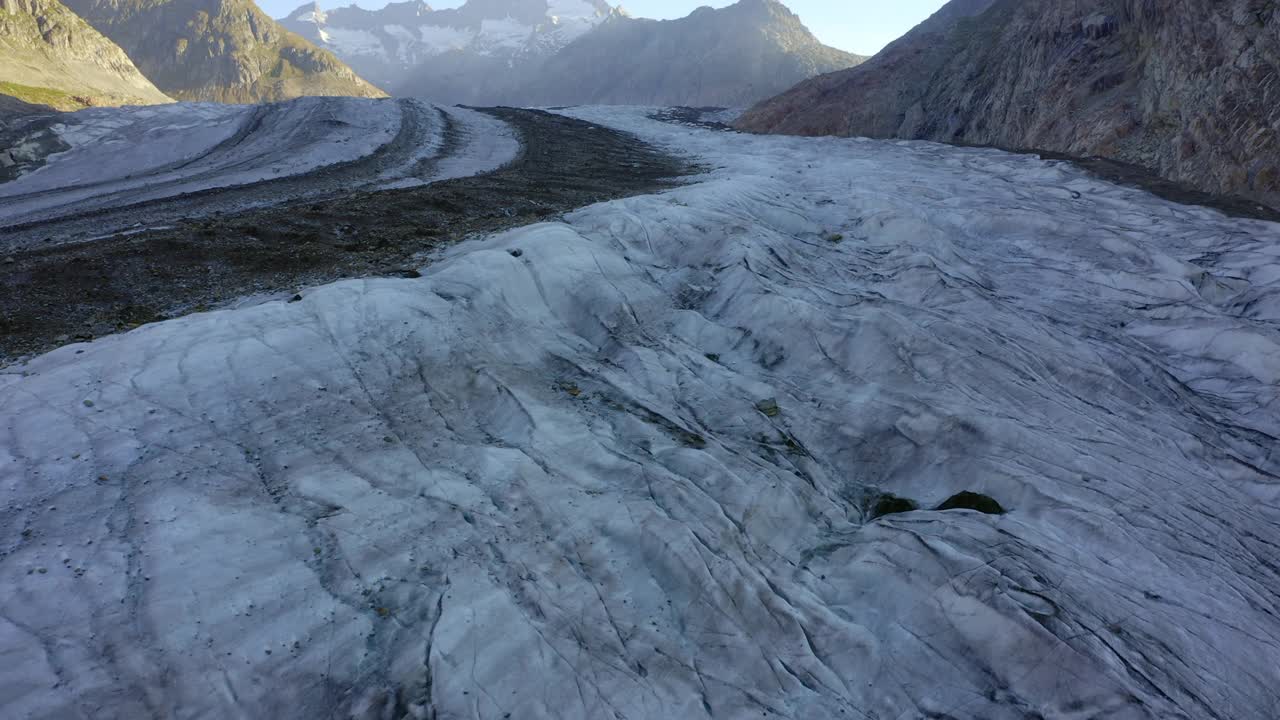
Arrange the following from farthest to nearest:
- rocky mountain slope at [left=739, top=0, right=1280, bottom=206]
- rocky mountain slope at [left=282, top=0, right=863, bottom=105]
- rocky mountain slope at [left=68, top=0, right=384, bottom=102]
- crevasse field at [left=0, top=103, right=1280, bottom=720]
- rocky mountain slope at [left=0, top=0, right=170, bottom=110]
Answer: rocky mountain slope at [left=68, top=0, right=384, bottom=102] → rocky mountain slope at [left=282, top=0, right=863, bottom=105] → rocky mountain slope at [left=0, top=0, right=170, bottom=110] → rocky mountain slope at [left=739, top=0, right=1280, bottom=206] → crevasse field at [left=0, top=103, right=1280, bottom=720]

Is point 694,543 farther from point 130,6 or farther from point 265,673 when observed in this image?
point 130,6

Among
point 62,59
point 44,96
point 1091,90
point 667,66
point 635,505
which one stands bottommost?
point 635,505

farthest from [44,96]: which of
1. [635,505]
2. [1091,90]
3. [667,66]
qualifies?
[667,66]

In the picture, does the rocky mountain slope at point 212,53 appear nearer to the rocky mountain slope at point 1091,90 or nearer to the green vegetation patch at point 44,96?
the green vegetation patch at point 44,96

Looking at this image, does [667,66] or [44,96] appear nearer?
[44,96]

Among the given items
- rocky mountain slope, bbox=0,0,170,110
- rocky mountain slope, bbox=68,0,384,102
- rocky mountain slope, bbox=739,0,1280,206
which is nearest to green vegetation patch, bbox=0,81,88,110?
rocky mountain slope, bbox=0,0,170,110

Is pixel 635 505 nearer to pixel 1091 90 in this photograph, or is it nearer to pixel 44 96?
pixel 1091 90

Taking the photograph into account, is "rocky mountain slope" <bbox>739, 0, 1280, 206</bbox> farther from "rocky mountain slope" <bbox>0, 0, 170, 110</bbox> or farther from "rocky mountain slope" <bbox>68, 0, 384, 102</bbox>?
"rocky mountain slope" <bbox>68, 0, 384, 102</bbox>
